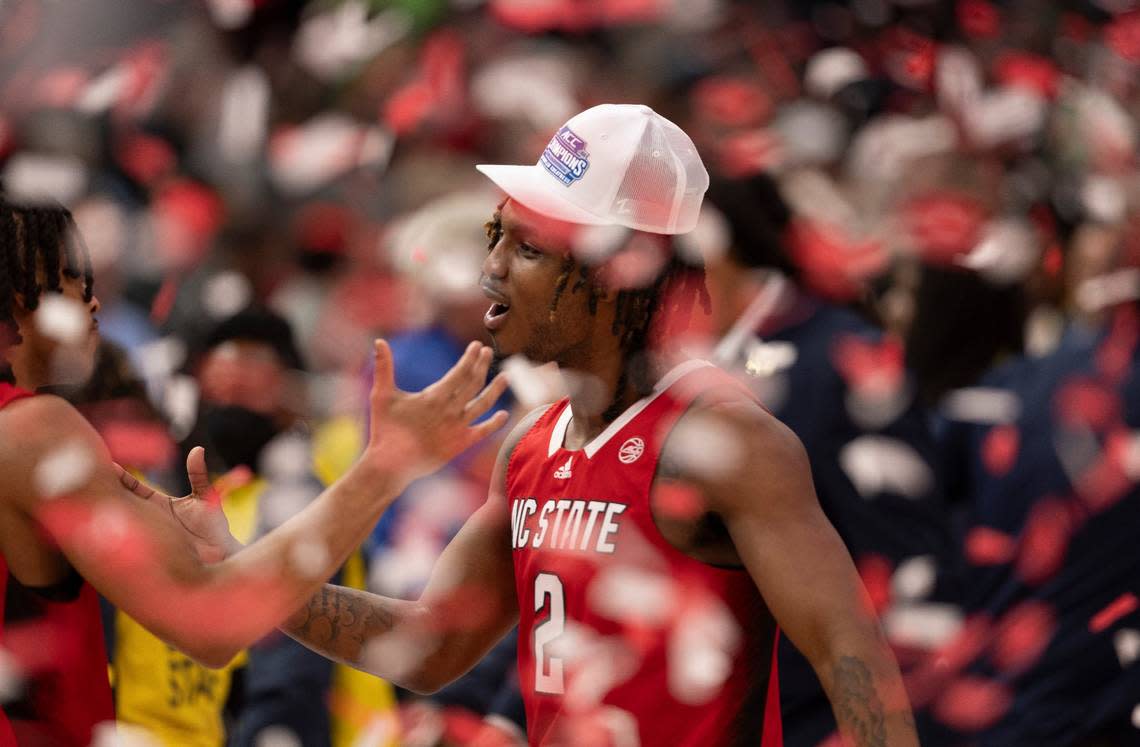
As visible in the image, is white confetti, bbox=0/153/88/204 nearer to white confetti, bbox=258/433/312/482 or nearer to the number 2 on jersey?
white confetti, bbox=258/433/312/482

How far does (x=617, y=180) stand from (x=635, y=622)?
0.81 meters

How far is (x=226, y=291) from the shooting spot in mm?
7633

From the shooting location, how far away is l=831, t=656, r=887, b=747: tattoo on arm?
3.18 metres

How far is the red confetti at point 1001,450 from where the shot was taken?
Result: 496 cm

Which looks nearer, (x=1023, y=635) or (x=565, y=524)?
(x=565, y=524)

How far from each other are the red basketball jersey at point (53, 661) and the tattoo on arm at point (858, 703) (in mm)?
1331

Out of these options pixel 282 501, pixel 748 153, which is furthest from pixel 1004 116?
pixel 282 501

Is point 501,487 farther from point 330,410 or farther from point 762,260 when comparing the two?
point 330,410

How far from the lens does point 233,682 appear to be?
5531 mm

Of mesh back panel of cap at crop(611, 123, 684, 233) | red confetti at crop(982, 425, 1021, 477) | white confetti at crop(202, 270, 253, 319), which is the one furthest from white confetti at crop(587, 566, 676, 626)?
white confetti at crop(202, 270, 253, 319)

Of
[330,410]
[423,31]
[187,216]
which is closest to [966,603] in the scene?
[330,410]

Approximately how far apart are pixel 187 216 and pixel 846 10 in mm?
2963

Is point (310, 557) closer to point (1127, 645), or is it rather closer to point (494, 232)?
point (494, 232)

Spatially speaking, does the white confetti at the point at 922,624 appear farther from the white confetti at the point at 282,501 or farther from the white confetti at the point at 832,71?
the white confetti at the point at 832,71
